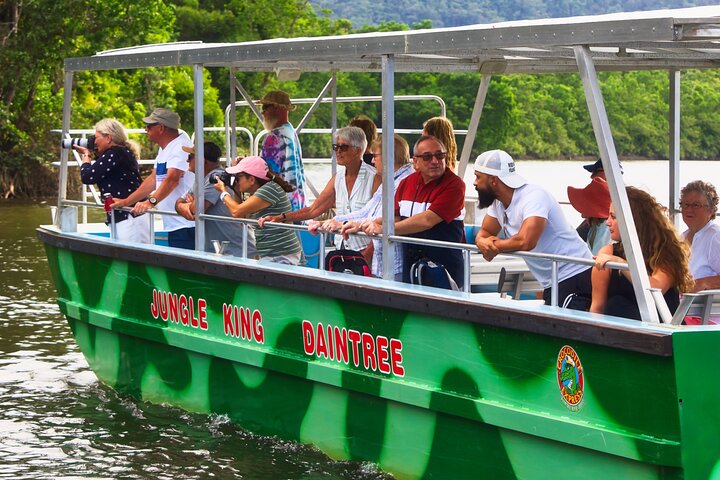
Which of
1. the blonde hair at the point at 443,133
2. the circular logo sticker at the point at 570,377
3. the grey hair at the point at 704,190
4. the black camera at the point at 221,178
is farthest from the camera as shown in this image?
the black camera at the point at 221,178

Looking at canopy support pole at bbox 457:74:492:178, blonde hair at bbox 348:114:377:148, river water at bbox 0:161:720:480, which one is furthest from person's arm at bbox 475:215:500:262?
canopy support pole at bbox 457:74:492:178

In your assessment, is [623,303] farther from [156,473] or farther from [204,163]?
[204,163]

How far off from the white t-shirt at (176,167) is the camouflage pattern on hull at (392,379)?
0.41 metres

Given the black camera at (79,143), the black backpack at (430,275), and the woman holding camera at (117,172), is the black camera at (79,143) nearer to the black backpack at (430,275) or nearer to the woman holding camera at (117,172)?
the woman holding camera at (117,172)

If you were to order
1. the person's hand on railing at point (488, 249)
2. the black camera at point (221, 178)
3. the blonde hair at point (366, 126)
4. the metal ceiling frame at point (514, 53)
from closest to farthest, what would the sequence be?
the metal ceiling frame at point (514, 53)
the person's hand on railing at point (488, 249)
the black camera at point (221, 178)
the blonde hair at point (366, 126)

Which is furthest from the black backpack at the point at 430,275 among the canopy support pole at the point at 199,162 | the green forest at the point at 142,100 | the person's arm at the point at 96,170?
the green forest at the point at 142,100

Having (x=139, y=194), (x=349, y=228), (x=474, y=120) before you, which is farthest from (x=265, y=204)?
(x=474, y=120)

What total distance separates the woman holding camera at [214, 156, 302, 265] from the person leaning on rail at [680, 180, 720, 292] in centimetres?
216

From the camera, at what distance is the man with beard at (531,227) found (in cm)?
574

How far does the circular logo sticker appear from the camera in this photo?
5082mm

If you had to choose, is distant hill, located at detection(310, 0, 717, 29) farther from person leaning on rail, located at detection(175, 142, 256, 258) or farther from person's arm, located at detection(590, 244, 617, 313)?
person's arm, located at detection(590, 244, 617, 313)

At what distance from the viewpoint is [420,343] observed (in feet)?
19.1

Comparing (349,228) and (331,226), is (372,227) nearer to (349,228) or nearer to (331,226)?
(349,228)

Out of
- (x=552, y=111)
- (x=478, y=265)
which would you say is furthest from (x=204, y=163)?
(x=552, y=111)
